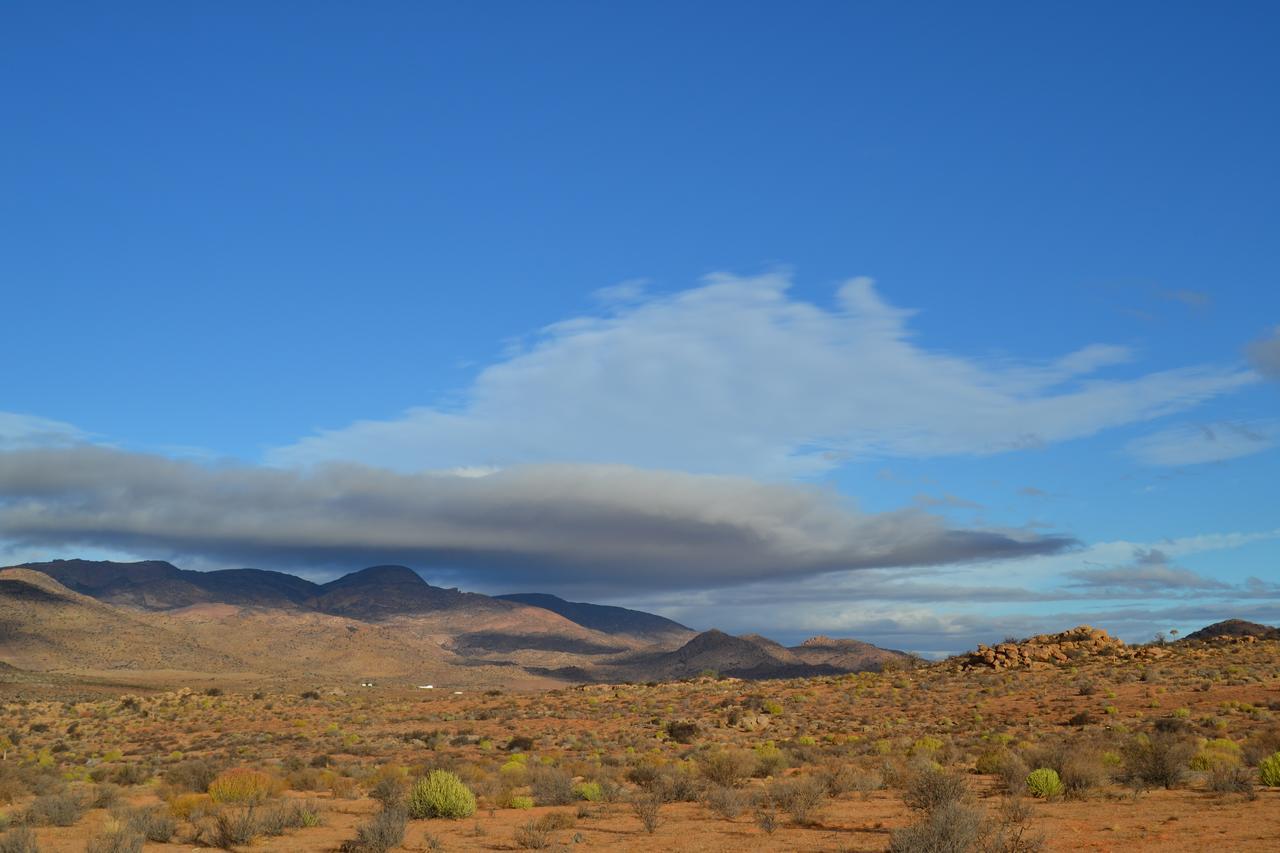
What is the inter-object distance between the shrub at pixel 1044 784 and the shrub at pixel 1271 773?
4.37 metres

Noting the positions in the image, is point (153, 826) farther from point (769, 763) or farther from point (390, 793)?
point (769, 763)

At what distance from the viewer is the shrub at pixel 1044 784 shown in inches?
970

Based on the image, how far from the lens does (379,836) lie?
795 inches

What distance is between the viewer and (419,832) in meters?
23.0

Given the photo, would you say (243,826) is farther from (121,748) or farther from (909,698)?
(909,698)

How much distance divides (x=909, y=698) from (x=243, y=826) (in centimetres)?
4251

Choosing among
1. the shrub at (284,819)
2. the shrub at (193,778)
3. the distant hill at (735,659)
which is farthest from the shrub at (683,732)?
the distant hill at (735,659)

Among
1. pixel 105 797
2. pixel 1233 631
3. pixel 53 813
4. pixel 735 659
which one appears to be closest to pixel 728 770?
pixel 53 813

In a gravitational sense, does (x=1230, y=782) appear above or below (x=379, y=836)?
above

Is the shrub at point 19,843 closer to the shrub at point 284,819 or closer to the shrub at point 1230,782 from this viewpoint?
the shrub at point 284,819

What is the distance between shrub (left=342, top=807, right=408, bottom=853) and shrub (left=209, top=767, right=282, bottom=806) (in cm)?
768

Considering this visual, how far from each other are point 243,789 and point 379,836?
448 inches

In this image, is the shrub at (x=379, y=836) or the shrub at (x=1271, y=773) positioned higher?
the shrub at (x=1271, y=773)

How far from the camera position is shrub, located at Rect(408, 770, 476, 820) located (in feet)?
83.3
